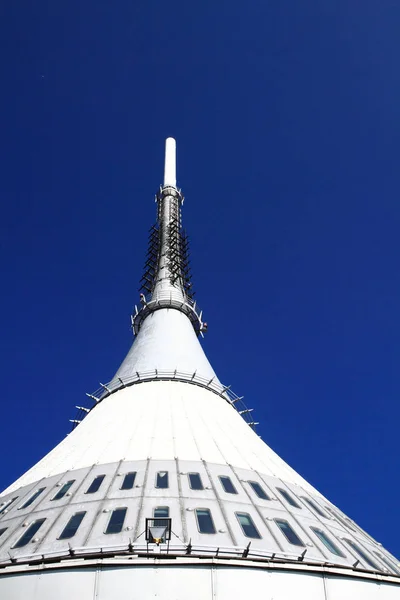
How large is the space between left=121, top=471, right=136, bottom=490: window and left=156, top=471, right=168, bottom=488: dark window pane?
0.92 metres

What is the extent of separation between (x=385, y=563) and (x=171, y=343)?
21097 millimetres

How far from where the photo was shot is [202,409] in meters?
26.8

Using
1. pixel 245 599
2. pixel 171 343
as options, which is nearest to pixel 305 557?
pixel 245 599

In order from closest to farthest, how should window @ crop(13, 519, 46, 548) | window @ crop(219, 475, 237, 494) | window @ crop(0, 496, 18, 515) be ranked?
1. window @ crop(13, 519, 46, 548)
2. window @ crop(219, 475, 237, 494)
3. window @ crop(0, 496, 18, 515)

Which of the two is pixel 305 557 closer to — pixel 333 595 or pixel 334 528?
pixel 333 595

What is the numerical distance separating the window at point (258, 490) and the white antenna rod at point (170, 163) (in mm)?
48625

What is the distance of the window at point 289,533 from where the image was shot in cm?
1494

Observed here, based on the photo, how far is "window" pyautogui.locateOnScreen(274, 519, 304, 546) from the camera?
14938mm

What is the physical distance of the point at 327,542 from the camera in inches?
625

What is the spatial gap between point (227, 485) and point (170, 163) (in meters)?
55.9

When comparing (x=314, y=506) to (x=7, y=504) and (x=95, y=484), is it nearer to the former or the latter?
(x=95, y=484)

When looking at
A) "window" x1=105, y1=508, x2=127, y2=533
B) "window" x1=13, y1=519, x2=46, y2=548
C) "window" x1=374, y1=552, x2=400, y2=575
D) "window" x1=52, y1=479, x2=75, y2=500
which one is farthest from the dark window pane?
"window" x1=374, y1=552, x2=400, y2=575

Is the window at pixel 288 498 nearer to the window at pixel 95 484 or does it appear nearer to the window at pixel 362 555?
the window at pixel 362 555

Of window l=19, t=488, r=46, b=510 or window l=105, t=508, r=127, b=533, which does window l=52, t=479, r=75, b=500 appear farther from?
window l=105, t=508, r=127, b=533
